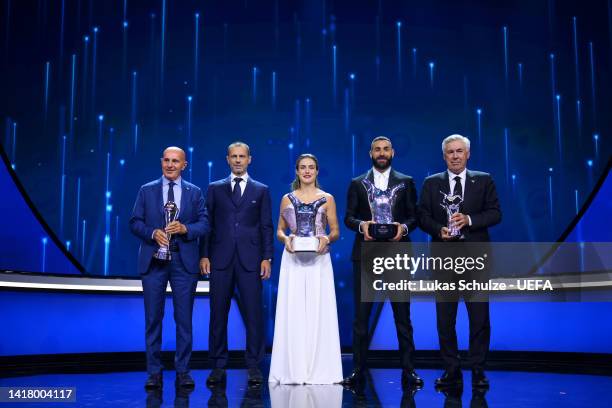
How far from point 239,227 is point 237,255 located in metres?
0.20

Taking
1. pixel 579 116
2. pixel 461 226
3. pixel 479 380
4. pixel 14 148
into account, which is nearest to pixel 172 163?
pixel 461 226

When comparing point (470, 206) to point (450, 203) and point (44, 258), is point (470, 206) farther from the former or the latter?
point (44, 258)

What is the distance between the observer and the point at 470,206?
171 inches

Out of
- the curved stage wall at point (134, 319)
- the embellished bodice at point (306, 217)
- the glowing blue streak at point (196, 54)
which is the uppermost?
the glowing blue streak at point (196, 54)

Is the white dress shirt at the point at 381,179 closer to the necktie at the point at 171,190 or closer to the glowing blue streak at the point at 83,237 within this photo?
the necktie at the point at 171,190

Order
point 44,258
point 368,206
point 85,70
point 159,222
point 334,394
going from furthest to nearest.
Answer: point 85,70 < point 44,258 < point 368,206 < point 159,222 < point 334,394

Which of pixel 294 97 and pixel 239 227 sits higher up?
pixel 294 97

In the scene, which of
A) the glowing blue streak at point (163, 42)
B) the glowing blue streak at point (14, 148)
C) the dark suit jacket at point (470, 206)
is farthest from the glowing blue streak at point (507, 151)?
the glowing blue streak at point (14, 148)

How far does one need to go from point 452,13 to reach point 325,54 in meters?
1.56

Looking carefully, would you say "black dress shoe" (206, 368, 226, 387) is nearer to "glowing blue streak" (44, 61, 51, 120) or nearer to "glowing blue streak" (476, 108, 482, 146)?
"glowing blue streak" (44, 61, 51, 120)

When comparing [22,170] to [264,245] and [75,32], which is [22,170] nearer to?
[75,32]

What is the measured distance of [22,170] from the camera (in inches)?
280

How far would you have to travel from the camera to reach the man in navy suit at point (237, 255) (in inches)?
181

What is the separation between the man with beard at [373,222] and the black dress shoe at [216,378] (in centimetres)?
86
